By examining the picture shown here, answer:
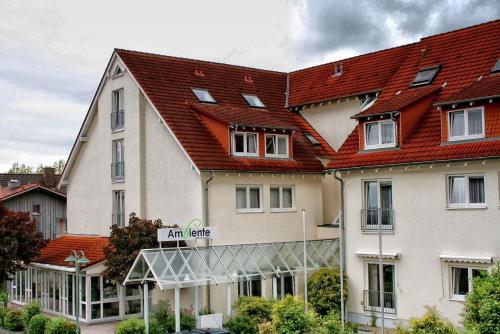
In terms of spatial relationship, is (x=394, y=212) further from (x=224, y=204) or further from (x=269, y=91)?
(x=269, y=91)

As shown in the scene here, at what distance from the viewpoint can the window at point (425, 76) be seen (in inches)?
1101

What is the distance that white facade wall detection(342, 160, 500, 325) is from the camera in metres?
22.9

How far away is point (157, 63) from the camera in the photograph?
32656 mm

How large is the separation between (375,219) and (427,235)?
2.48 metres

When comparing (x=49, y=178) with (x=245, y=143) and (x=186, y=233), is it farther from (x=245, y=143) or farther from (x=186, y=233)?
(x=186, y=233)

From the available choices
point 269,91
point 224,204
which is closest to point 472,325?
point 224,204

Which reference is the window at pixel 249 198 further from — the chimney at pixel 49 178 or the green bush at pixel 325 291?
the chimney at pixel 49 178

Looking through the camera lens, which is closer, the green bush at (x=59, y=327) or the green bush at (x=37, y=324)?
the green bush at (x=59, y=327)

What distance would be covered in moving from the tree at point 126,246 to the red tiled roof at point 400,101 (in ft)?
30.6

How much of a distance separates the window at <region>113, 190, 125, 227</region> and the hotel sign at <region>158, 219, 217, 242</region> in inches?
311

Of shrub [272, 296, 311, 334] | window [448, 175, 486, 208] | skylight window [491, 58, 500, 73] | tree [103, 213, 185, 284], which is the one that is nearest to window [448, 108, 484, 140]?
window [448, 175, 486, 208]

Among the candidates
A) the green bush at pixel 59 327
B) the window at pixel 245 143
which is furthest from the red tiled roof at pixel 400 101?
the green bush at pixel 59 327

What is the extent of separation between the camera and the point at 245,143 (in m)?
29.4

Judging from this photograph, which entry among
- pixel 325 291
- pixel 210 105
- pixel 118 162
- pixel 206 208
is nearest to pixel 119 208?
pixel 118 162
